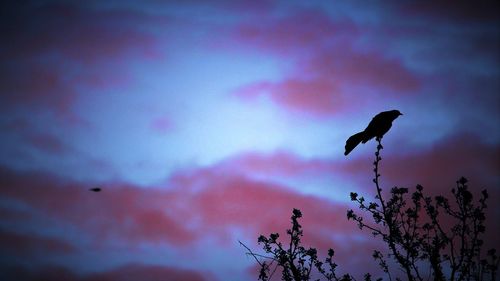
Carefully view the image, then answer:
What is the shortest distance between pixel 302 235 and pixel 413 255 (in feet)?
9.48

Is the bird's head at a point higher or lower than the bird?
higher

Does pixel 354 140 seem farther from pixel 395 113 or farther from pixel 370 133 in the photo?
pixel 395 113

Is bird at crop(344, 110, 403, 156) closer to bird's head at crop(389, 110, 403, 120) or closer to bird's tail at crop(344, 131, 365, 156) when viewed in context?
bird's tail at crop(344, 131, 365, 156)

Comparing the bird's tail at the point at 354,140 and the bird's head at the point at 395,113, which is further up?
the bird's head at the point at 395,113

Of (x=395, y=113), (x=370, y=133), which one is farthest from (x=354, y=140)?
(x=395, y=113)

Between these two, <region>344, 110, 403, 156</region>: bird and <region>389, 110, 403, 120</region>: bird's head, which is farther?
<region>389, 110, 403, 120</region>: bird's head

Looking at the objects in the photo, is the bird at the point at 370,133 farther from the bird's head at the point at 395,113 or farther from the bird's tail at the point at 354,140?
the bird's head at the point at 395,113

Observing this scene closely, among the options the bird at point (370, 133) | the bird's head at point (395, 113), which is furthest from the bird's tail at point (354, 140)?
the bird's head at point (395, 113)

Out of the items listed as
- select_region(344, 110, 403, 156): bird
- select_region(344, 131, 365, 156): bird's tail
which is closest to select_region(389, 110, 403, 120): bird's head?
select_region(344, 110, 403, 156): bird

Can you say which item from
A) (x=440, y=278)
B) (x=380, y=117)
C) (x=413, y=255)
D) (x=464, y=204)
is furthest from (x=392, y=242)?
(x=380, y=117)

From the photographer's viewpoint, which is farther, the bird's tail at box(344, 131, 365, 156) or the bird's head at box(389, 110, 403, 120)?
the bird's head at box(389, 110, 403, 120)

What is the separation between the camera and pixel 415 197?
8828 millimetres

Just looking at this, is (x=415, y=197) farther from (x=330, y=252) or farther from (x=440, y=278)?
(x=330, y=252)

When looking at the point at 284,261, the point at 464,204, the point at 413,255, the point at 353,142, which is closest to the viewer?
→ the point at 464,204
